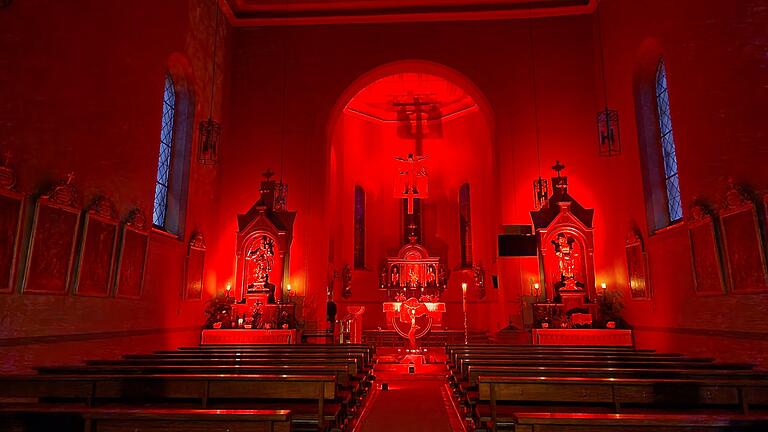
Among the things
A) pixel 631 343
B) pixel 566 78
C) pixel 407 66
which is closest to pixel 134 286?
pixel 407 66

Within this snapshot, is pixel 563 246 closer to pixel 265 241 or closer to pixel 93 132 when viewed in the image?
pixel 265 241

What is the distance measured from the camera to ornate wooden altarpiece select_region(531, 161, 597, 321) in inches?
420

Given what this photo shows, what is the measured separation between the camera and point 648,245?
934 cm

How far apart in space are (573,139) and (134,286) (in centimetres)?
1001

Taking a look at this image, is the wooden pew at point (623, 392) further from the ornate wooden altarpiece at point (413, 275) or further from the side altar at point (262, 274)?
the ornate wooden altarpiece at point (413, 275)

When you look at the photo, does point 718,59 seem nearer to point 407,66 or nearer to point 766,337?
point 766,337

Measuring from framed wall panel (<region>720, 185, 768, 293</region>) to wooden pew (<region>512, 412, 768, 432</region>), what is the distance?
425 cm

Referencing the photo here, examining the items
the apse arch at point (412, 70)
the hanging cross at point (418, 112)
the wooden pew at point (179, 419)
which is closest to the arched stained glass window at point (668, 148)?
the apse arch at point (412, 70)

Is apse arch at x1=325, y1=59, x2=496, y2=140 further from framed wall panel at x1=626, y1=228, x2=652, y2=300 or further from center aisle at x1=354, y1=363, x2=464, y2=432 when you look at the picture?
center aisle at x1=354, y1=363, x2=464, y2=432

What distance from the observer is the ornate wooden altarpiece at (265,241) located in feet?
36.1

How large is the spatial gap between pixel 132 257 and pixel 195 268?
8.19 ft

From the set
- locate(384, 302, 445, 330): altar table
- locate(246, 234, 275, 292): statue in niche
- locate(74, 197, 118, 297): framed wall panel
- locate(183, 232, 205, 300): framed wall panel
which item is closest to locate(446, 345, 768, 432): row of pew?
locate(74, 197, 118, 297): framed wall panel

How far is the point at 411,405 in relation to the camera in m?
7.14

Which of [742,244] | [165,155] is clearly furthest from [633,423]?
[165,155]
